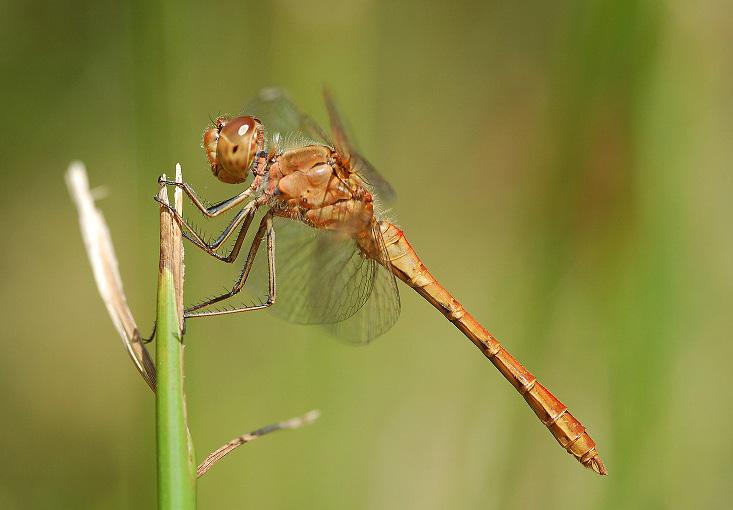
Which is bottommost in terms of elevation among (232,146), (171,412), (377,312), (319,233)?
(377,312)

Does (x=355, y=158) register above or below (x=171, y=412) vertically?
above

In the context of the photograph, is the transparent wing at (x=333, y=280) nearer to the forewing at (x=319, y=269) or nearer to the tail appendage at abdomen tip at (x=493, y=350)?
the forewing at (x=319, y=269)

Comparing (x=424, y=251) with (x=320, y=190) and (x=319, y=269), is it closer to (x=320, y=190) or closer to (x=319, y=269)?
(x=319, y=269)

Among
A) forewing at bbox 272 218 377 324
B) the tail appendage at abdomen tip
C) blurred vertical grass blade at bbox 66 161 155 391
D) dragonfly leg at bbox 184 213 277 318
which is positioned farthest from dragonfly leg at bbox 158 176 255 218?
the tail appendage at abdomen tip

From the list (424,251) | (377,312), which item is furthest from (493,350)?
(424,251)

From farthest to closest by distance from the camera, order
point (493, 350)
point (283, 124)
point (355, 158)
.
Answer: point (493, 350)
point (283, 124)
point (355, 158)

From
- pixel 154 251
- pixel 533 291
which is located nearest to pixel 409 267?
pixel 533 291

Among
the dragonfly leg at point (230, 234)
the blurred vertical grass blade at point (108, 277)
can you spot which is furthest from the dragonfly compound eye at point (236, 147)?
the blurred vertical grass blade at point (108, 277)
